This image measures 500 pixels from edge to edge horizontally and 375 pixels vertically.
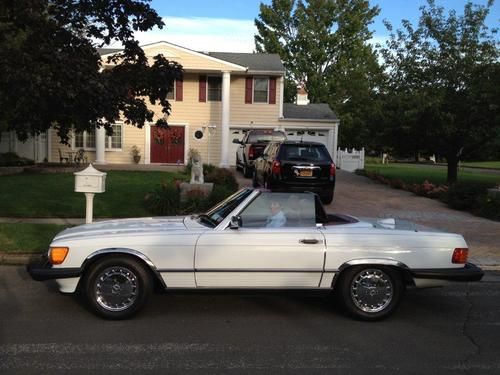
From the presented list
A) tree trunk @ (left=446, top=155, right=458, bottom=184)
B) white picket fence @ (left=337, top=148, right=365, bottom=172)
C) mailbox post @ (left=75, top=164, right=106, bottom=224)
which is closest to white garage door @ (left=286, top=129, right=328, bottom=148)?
white picket fence @ (left=337, top=148, right=365, bottom=172)

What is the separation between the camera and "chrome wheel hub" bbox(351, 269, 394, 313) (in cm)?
568

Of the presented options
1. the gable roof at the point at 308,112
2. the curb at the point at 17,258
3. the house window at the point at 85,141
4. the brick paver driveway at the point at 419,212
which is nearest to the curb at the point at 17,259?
the curb at the point at 17,258

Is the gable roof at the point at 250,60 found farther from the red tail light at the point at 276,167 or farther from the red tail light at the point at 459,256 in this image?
the red tail light at the point at 459,256

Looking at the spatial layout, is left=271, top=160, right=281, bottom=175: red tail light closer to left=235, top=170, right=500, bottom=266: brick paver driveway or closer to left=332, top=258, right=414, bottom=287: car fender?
left=235, top=170, right=500, bottom=266: brick paver driveway

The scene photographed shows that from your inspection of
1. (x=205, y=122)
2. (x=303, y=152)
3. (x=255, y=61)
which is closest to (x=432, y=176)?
(x=255, y=61)

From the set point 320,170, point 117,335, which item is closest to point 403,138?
point 320,170

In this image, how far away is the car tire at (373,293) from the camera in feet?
18.6

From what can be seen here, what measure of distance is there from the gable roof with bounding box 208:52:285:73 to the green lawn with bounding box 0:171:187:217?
10899 millimetres

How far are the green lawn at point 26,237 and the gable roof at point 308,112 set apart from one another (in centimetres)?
1874

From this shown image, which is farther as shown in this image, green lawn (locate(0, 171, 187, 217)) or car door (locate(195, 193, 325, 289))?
green lawn (locate(0, 171, 187, 217))

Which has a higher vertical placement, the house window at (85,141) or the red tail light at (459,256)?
the house window at (85,141)

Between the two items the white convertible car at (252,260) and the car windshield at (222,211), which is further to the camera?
the car windshield at (222,211)

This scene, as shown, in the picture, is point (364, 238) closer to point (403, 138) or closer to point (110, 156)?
point (403, 138)

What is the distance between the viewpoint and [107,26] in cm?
952
